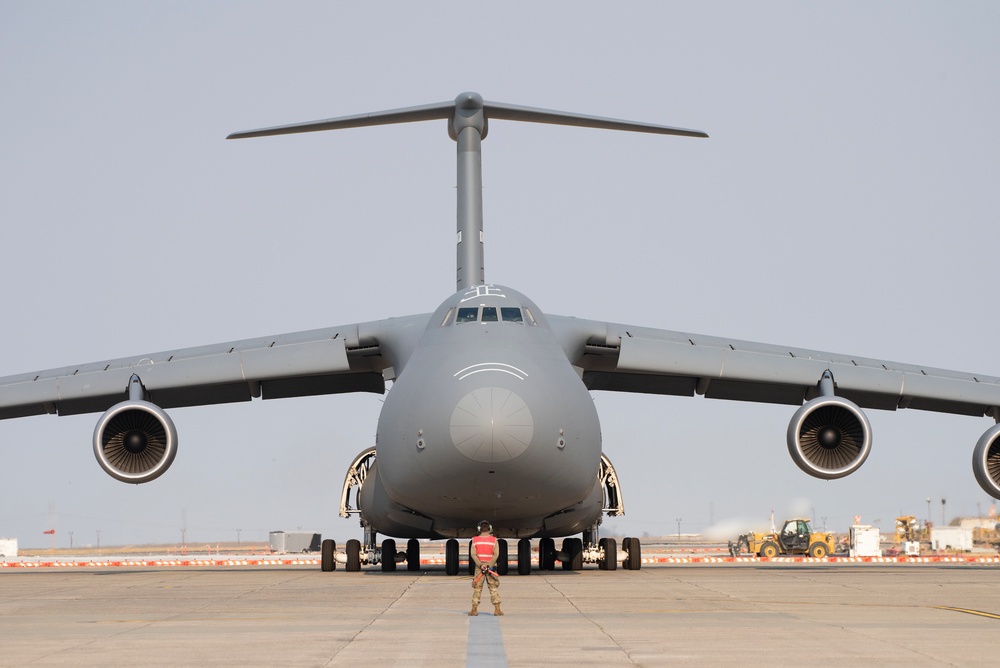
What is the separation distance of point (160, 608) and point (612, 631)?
4585mm

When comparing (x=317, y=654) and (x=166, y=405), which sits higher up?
(x=166, y=405)

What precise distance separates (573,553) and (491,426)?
5555 mm

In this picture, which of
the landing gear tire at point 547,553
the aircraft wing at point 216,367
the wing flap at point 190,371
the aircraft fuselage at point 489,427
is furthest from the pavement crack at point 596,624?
the wing flap at point 190,371

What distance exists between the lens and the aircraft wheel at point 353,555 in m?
19.0

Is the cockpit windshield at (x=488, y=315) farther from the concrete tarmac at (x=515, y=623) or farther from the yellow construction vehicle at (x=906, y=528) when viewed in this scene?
the yellow construction vehicle at (x=906, y=528)

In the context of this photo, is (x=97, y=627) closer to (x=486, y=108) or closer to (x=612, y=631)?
(x=612, y=631)

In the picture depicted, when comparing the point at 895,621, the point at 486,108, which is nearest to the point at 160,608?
the point at 895,621

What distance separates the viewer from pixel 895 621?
30.8ft

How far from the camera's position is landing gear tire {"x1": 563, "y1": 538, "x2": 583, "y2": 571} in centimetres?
1819

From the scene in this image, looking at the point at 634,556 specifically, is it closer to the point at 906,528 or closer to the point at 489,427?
the point at 489,427

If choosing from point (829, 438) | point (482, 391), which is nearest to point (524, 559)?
point (482, 391)

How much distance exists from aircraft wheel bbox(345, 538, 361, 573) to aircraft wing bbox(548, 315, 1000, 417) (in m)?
4.19

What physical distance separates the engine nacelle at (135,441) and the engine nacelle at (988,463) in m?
10.9

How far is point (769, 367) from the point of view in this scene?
60.6 ft
